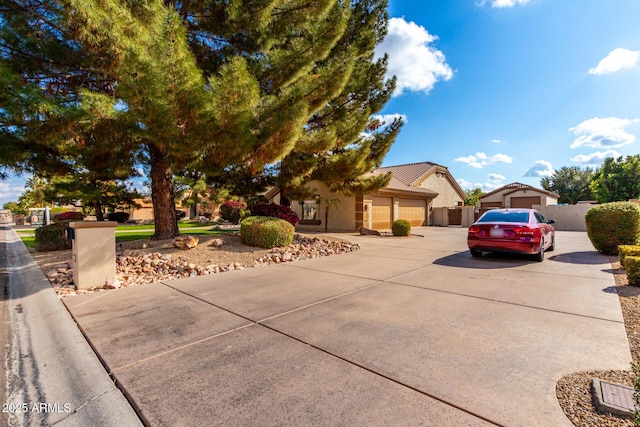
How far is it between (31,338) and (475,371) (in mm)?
5009

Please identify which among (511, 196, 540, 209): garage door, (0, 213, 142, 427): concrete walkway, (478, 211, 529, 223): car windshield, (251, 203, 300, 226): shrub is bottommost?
(0, 213, 142, 427): concrete walkway

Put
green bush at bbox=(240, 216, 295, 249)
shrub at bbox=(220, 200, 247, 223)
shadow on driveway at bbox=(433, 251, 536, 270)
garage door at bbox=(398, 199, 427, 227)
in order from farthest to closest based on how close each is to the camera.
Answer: shrub at bbox=(220, 200, 247, 223) → garage door at bbox=(398, 199, 427, 227) → green bush at bbox=(240, 216, 295, 249) → shadow on driveway at bbox=(433, 251, 536, 270)

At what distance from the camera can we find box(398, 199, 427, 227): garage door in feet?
73.5

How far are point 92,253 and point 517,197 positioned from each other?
35.7 meters

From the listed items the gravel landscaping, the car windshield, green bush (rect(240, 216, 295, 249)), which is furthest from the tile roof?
the gravel landscaping

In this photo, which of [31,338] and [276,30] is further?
[276,30]

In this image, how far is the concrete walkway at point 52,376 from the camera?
88.4 inches

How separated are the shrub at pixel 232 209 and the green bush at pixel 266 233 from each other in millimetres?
17100

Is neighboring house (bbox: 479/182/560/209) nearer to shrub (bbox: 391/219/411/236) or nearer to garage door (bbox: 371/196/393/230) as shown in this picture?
garage door (bbox: 371/196/393/230)

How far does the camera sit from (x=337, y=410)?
7.36ft

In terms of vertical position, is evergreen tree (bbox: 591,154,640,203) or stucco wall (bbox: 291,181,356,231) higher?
evergreen tree (bbox: 591,154,640,203)

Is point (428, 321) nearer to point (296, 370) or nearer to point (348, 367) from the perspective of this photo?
point (348, 367)

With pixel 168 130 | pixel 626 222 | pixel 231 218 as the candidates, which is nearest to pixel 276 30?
pixel 168 130

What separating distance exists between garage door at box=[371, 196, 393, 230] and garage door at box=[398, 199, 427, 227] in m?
1.50
